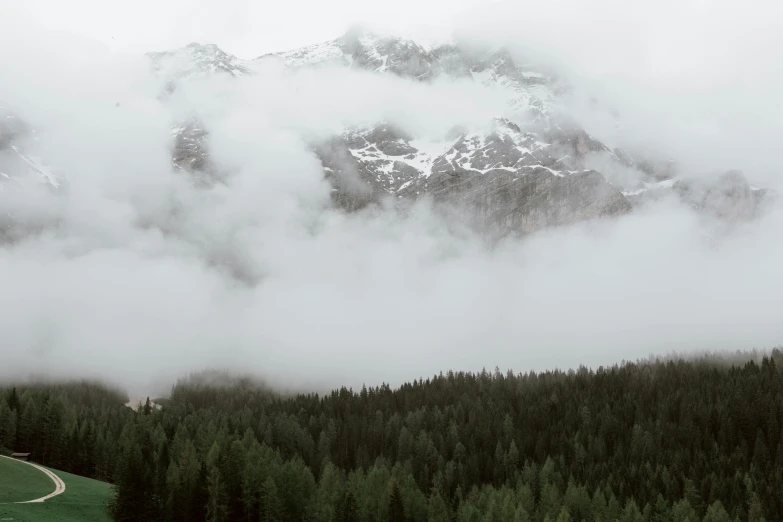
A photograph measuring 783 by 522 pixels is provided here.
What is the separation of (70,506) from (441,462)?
80411 millimetres

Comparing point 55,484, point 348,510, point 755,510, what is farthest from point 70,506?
point 755,510

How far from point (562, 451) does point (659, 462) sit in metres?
21.4

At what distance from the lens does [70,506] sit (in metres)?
109

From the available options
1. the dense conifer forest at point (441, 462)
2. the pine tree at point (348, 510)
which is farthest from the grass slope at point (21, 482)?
the pine tree at point (348, 510)

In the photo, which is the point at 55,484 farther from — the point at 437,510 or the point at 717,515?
the point at 717,515

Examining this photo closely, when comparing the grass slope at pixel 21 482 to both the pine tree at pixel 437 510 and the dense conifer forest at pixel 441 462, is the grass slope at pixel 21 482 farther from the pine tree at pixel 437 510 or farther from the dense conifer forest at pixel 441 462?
the pine tree at pixel 437 510

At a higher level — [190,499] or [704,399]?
[704,399]

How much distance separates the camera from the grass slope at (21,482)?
109394 millimetres

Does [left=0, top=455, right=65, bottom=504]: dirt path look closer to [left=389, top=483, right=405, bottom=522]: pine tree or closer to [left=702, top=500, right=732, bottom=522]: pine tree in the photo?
[left=389, top=483, right=405, bottom=522]: pine tree

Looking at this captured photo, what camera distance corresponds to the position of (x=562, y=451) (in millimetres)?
174875

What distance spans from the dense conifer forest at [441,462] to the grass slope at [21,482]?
11.4 meters

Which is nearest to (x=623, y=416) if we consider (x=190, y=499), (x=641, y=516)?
(x=641, y=516)

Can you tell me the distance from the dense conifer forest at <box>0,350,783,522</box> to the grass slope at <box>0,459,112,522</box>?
3494 millimetres

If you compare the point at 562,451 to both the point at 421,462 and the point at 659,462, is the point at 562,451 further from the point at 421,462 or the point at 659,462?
the point at 421,462
